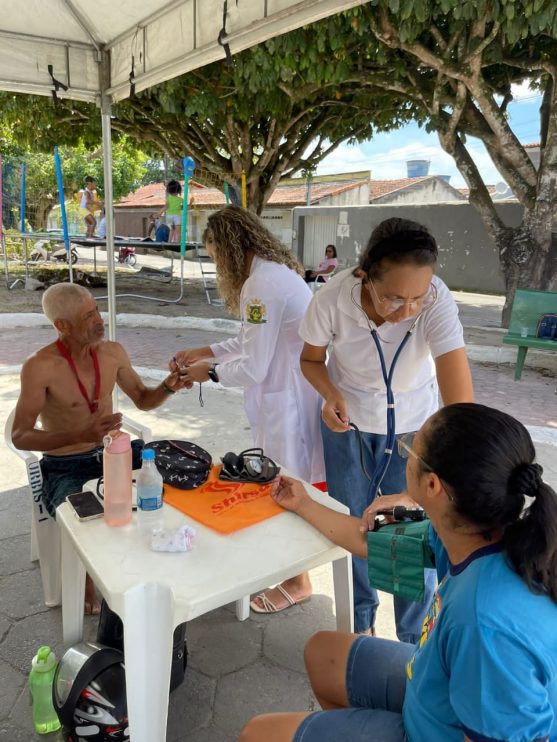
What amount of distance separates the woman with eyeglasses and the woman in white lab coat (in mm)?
175

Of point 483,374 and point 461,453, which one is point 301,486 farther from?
point 483,374

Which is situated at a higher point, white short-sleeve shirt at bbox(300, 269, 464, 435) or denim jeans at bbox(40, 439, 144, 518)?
white short-sleeve shirt at bbox(300, 269, 464, 435)

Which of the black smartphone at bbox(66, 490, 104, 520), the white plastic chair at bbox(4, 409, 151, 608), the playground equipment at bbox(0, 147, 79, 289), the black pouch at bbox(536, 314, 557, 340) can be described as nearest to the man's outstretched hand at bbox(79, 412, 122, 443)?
the white plastic chair at bbox(4, 409, 151, 608)

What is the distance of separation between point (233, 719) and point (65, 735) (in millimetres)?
562

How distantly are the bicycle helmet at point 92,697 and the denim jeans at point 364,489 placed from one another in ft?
3.20

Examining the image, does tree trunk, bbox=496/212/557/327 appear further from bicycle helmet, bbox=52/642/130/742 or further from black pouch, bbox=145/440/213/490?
bicycle helmet, bbox=52/642/130/742

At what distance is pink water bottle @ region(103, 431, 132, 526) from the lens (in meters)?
1.67

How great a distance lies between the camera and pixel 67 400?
2.44m

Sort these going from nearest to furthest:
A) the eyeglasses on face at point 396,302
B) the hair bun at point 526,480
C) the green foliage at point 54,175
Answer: the hair bun at point 526,480, the eyeglasses on face at point 396,302, the green foliage at point 54,175

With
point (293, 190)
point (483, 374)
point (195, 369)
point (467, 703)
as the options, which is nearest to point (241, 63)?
point (483, 374)

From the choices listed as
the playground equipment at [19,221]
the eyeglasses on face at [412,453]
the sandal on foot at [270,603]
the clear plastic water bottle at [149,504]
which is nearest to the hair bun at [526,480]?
the eyeglasses on face at [412,453]

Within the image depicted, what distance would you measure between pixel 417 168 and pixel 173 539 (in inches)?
1830

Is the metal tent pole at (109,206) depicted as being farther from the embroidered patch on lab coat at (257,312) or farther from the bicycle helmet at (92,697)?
the bicycle helmet at (92,697)

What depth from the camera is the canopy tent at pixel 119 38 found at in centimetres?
232
